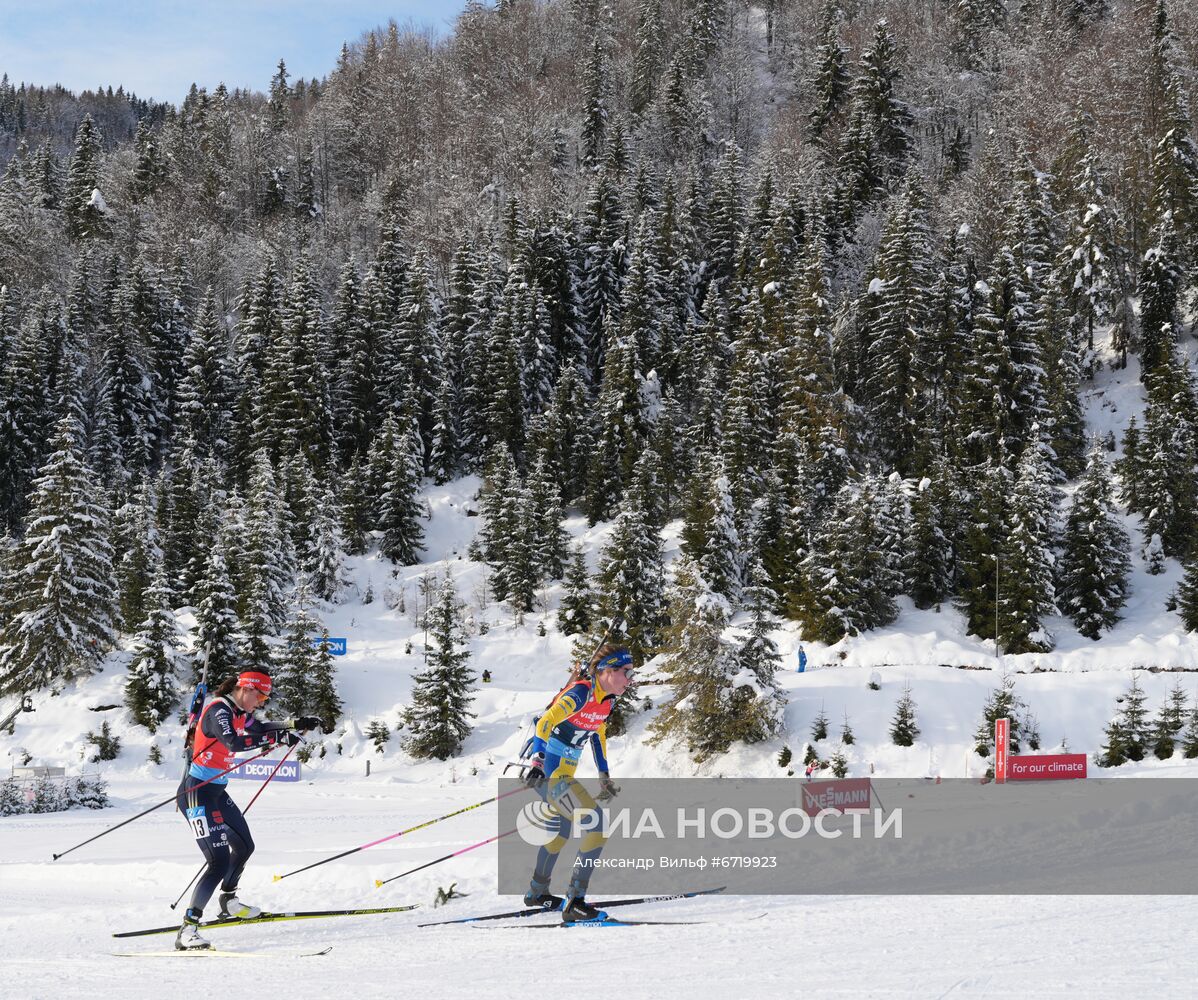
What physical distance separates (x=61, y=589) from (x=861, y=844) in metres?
32.8

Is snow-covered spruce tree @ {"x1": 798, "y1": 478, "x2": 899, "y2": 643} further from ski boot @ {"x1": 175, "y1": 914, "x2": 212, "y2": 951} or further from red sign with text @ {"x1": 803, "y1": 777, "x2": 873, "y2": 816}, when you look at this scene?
ski boot @ {"x1": 175, "y1": 914, "x2": 212, "y2": 951}

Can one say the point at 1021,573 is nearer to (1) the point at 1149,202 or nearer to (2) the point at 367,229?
(1) the point at 1149,202

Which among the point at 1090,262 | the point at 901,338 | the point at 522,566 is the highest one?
the point at 1090,262

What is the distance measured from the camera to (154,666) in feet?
106

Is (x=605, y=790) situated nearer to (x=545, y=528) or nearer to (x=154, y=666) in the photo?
(x=154, y=666)

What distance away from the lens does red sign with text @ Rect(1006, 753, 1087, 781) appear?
857 inches

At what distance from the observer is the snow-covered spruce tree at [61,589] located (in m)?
34.1

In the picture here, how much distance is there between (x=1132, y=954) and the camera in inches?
254

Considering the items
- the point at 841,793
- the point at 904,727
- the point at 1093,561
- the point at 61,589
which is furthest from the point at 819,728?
the point at 61,589

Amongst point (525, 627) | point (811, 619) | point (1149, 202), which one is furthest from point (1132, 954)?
point (1149, 202)

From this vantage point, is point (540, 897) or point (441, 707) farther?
point (441, 707)

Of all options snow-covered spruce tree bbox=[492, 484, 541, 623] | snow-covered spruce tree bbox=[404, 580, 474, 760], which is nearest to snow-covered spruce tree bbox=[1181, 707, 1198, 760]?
snow-covered spruce tree bbox=[404, 580, 474, 760]

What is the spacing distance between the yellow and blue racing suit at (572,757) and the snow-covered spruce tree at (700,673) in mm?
18062

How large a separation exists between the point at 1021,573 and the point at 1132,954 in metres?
29.2
